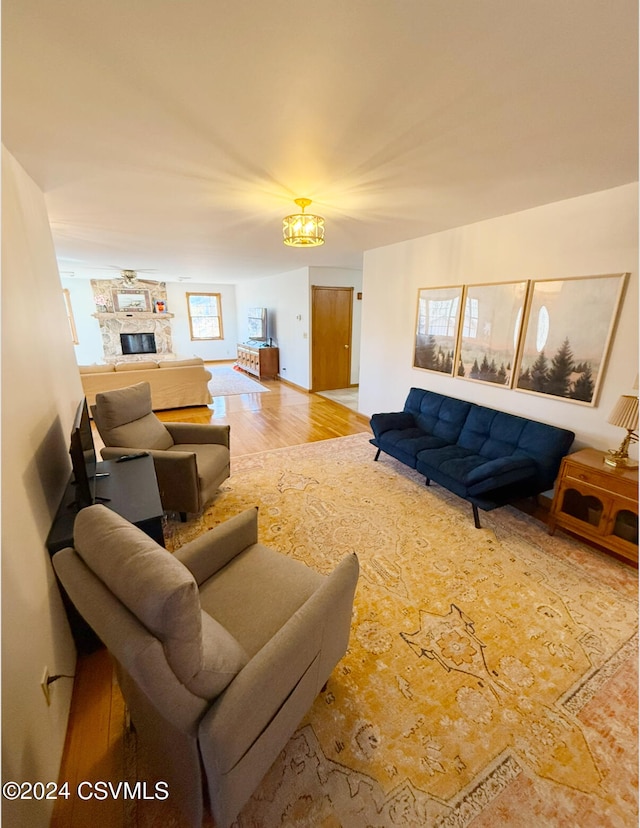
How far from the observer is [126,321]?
8.45 metres

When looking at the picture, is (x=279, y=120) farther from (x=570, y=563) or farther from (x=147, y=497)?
(x=570, y=563)

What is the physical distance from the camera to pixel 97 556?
939 millimetres

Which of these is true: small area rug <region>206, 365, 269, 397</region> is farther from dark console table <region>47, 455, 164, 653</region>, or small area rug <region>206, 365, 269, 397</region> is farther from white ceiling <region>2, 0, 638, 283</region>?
dark console table <region>47, 455, 164, 653</region>

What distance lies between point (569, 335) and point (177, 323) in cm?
924

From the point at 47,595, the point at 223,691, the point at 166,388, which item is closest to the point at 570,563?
the point at 223,691

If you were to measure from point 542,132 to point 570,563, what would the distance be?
2.52 metres

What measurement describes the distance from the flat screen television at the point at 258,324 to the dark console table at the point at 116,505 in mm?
6142

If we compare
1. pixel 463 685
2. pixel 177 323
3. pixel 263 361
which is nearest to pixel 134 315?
pixel 177 323

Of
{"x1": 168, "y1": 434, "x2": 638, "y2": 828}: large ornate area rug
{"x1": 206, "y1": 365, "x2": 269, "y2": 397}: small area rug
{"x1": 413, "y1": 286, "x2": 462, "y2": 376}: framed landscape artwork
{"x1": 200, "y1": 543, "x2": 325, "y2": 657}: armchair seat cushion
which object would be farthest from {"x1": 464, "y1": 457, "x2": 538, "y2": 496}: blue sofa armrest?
{"x1": 206, "y1": 365, "x2": 269, "y2": 397}: small area rug

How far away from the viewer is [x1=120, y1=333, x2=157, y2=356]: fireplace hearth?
28.1ft

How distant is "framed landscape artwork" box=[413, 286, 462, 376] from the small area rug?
379 centimetres

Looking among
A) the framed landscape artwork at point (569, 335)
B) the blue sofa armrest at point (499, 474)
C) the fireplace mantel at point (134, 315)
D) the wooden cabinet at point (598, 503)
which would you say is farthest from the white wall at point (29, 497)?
the fireplace mantel at point (134, 315)

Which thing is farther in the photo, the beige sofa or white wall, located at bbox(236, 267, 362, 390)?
white wall, located at bbox(236, 267, 362, 390)

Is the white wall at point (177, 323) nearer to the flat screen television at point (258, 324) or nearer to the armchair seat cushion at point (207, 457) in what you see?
the flat screen television at point (258, 324)
